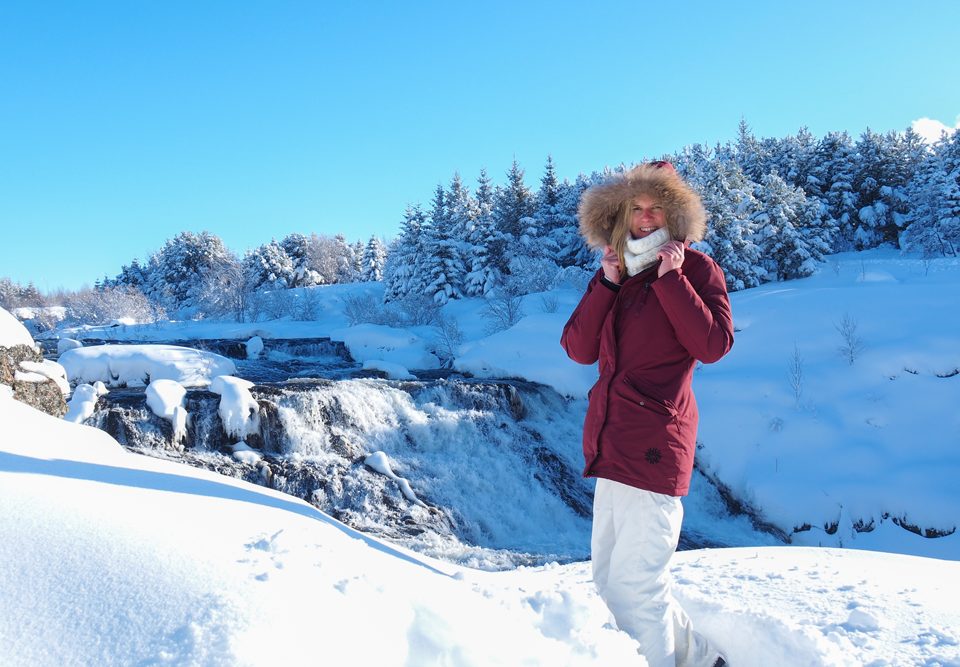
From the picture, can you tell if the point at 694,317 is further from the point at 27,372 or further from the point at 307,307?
the point at 307,307

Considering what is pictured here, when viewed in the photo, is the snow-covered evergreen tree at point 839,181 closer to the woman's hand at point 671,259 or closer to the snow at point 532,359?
the snow at point 532,359

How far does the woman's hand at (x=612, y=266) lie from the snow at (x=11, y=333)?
4950 millimetres

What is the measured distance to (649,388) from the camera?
2424 mm

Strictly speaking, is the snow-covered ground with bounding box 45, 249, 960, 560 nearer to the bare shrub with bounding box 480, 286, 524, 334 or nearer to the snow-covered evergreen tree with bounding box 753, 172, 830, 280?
the bare shrub with bounding box 480, 286, 524, 334

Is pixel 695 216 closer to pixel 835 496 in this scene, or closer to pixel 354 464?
pixel 354 464

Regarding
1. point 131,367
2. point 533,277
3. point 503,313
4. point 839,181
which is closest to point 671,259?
point 131,367

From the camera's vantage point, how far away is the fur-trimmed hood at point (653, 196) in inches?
98.4

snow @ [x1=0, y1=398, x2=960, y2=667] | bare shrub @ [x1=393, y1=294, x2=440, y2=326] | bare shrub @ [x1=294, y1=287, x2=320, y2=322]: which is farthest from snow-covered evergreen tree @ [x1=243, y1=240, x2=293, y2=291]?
snow @ [x1=0, y1=398, x2=960, y2=667]

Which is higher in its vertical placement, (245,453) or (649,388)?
(649,388)

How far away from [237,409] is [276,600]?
7.30 meters

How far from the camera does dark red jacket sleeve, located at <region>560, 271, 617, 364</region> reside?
2602mm

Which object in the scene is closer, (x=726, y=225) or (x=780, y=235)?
(x=726, y=225)

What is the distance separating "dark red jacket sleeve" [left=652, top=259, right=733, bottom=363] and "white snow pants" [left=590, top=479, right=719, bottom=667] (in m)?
0.62

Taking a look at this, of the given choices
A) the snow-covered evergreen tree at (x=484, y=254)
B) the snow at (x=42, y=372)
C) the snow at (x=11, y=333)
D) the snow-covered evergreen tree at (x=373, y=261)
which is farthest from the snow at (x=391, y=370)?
the snow-covered evergreen tree at (x=373, y=261)
